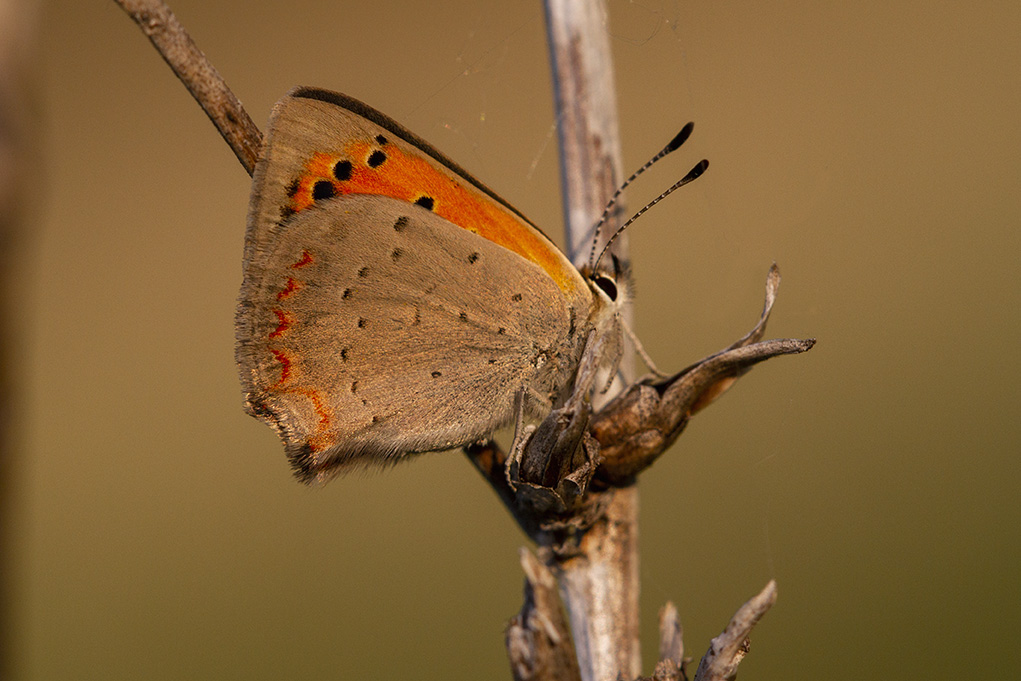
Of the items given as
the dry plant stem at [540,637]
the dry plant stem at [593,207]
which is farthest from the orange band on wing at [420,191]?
the dry plant stem at [540,637]

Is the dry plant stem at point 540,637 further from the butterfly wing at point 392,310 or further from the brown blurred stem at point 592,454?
the butterfly wing at point 392,310

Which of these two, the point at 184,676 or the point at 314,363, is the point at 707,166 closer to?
the point at 314,363

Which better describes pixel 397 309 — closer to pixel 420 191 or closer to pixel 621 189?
pixel 420 191

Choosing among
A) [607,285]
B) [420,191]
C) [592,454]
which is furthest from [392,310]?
[592,454]

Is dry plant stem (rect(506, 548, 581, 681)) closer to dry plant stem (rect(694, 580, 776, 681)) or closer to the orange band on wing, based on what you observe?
dry plant stem (rect(694, 580, 776, 681))

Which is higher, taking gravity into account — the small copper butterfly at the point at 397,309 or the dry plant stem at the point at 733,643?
the small copper butterfly at the point at 397,309

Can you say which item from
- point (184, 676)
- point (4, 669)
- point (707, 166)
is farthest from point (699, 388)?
point (184, 676)
